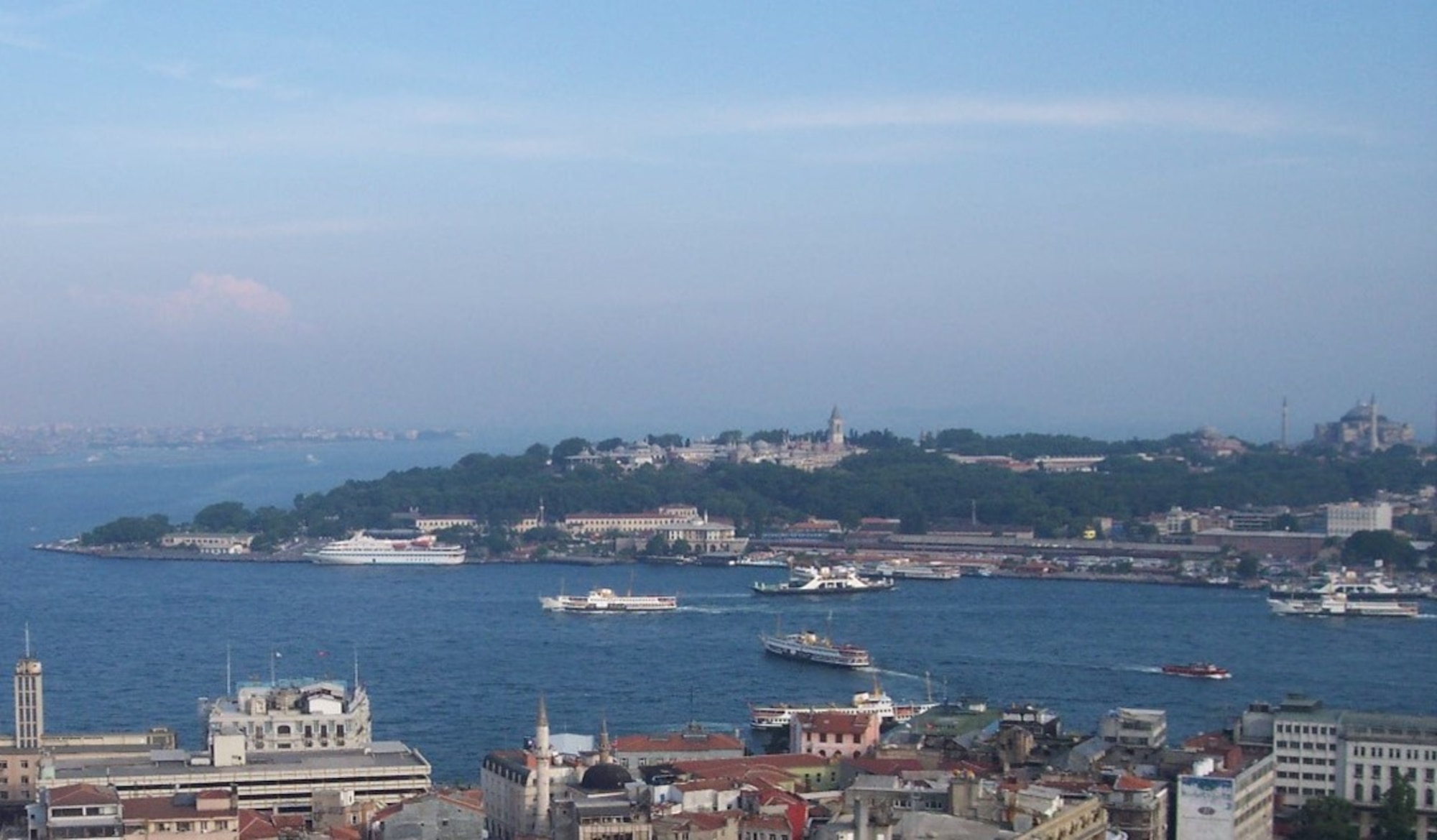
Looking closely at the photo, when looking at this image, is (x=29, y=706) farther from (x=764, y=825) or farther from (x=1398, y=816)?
(x=1398, y=816)

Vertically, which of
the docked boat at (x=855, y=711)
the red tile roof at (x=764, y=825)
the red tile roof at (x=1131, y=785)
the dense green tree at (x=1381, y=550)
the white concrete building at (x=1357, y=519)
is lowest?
the docked boat at (x=855, y=711)

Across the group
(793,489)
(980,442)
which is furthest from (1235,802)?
(980,442)

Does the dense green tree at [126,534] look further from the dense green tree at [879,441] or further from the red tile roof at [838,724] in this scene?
the red tile roof at [838,724]

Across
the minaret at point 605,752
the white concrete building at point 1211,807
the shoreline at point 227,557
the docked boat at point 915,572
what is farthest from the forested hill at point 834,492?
the white concrete building at point 1211,807

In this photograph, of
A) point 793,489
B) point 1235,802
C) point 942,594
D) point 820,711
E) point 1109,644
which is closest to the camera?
point 1235,802

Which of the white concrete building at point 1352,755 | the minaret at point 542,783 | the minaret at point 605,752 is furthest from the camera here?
the white concrete building at point 1352,755

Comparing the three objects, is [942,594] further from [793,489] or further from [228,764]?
[228,764]

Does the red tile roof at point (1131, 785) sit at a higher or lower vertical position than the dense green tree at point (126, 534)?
lower

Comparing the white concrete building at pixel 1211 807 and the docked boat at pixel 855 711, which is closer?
the white concrete building at pixel 1211 807
